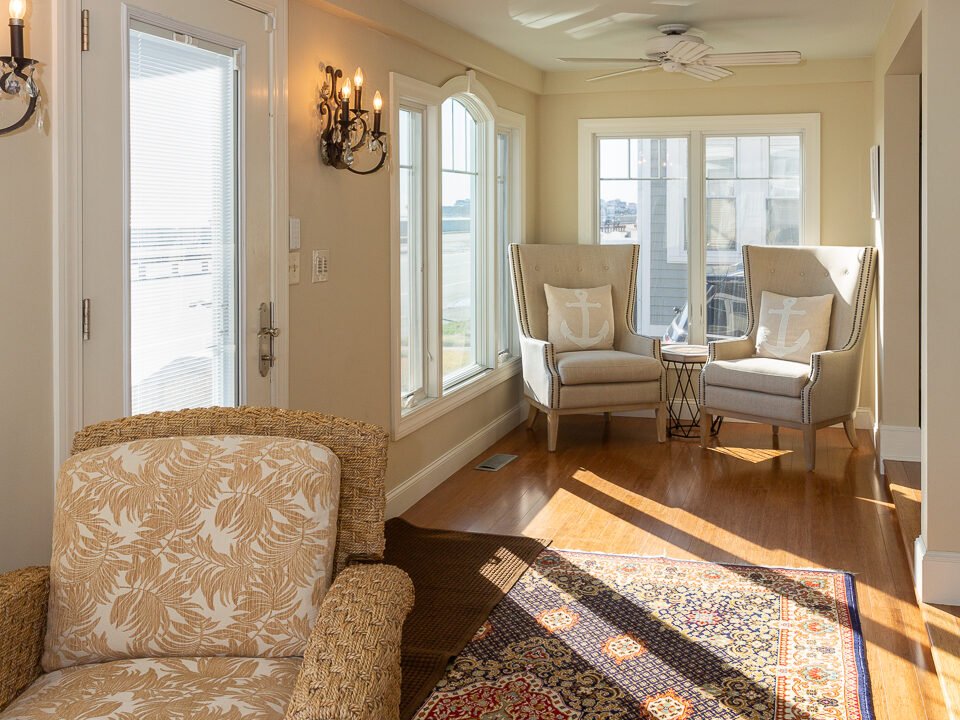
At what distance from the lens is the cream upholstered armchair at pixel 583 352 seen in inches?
233

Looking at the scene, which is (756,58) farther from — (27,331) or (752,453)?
(27,331)

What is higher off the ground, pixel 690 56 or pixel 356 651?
pixel 690 56

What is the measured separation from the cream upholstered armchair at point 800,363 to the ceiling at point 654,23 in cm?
123

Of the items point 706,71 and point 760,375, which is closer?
point 760,375

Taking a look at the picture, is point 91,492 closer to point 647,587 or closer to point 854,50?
point 647,587

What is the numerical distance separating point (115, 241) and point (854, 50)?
488 centimetres

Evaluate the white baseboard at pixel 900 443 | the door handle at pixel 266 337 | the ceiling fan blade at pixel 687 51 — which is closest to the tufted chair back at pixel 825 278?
the white baseboard at pixel 900 443

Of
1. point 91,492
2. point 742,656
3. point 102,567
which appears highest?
point 91,492

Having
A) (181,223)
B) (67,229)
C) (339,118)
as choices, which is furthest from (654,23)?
(67,229)

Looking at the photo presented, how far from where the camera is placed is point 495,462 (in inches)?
223

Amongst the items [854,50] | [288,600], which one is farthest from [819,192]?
[288,600]

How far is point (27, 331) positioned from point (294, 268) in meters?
1.37

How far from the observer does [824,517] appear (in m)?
4.55

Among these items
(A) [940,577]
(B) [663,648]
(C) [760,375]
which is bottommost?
(B) [663,648]
